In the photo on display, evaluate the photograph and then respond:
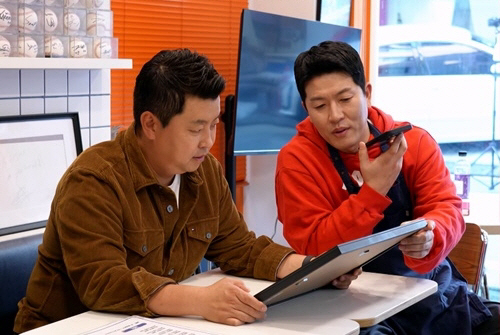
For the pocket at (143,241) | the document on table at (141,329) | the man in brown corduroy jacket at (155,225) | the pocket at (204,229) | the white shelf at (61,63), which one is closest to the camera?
the document on table at (141,329)

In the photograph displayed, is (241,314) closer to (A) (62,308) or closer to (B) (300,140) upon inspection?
(A) (62,308)

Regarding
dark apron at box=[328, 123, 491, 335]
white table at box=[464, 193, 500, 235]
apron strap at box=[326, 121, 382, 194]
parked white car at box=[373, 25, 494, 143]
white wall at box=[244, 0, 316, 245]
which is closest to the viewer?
dark apron at box=[328, 123, 491, 335]

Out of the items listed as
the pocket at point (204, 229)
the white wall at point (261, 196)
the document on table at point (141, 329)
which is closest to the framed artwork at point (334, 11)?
the white wall at point (261, 196)

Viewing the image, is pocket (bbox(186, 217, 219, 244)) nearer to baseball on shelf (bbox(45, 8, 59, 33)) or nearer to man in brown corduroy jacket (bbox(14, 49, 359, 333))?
man in brown corduroy jacket (bbox(14, 49, 359, 333))

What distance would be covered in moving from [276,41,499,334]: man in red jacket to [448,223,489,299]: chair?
0.43 m

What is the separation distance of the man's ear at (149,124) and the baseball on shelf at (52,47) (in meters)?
1.00

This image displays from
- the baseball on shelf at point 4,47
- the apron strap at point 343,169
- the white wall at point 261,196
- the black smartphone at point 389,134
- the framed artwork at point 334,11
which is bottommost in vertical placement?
the white wall at point 261,196

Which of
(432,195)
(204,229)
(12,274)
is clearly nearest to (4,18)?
(12,274)

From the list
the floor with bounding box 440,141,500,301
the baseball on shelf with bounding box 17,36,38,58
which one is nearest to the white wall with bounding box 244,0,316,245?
the floor with bounding box 440,141,500,301

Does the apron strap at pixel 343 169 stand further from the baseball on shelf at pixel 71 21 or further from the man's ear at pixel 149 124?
the baseball on shelf at pixel 71 21

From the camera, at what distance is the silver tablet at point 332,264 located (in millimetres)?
1687

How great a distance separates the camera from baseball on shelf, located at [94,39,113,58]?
3.10 meters

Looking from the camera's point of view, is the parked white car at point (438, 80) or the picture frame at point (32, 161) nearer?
the picture frame at point (32, 161)

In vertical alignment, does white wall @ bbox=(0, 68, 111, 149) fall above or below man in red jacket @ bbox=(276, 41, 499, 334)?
above
